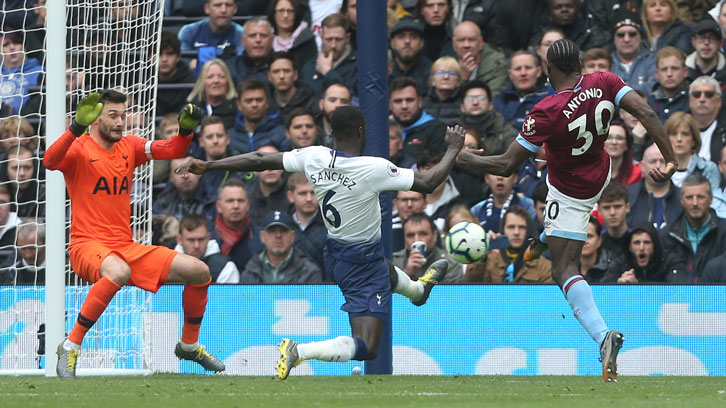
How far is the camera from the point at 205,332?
1074cm

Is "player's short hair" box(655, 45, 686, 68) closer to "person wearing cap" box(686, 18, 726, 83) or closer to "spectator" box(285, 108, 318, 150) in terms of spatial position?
"person wearing cap" box(686, 18, 726, 83)

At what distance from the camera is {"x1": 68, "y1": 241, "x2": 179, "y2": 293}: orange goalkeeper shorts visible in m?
8.77

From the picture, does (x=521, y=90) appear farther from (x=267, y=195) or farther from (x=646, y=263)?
(x=267, y=195)

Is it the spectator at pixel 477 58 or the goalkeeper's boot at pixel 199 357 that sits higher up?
the spectator at pixel 477 58

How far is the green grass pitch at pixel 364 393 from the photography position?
6105 millimetres

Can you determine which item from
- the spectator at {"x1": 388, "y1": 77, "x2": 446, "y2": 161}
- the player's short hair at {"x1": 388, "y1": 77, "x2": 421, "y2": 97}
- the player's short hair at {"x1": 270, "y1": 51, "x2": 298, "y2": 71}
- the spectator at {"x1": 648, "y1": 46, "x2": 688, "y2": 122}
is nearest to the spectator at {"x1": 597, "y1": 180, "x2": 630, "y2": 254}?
the spectator at {"x1": 648, "y1": 46, "x2": 688, "y2": 122}

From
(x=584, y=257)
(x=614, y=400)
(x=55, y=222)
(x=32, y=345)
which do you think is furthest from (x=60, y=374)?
(x=584, y=257)

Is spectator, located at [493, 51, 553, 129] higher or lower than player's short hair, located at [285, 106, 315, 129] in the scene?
higher

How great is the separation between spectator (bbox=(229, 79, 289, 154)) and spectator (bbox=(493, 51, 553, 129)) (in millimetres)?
2573

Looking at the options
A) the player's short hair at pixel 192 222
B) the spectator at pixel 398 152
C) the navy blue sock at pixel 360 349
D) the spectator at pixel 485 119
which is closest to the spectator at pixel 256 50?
the spectator at pixel 398 152

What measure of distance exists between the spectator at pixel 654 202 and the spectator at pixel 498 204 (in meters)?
1.01

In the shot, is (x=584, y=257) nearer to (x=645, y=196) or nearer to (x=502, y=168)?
(x=645, y=196)

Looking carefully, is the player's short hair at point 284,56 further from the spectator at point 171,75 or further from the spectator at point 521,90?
the spectator at point 521,90

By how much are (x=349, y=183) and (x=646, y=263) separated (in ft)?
14.2
